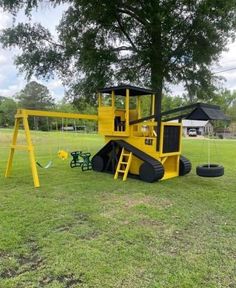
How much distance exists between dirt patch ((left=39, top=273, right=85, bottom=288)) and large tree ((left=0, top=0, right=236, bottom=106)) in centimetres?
792

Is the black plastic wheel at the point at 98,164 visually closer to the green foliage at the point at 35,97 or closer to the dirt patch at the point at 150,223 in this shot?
the dirt patch at the point at 150,223

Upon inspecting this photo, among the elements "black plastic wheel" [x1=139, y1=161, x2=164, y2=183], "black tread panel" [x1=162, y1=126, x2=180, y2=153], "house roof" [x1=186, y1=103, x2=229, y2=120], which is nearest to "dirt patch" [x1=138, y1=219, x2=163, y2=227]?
"black plastic wheel" [x1=139, y1=161, x2=164, y2=183]

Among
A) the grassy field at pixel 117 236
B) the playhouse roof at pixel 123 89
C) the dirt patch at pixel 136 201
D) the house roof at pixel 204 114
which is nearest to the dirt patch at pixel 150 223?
→ the grassy field at pixel 117 236

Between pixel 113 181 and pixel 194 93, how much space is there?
24.2 ft

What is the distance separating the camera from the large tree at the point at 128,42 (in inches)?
366

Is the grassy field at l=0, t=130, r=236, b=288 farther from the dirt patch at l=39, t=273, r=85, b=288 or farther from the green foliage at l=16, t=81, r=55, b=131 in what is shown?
the green foliage at l=16, t=81, r=55, b=131

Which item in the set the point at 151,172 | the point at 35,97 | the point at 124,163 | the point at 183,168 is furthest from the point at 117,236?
the point at 35,97

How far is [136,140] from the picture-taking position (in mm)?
7656

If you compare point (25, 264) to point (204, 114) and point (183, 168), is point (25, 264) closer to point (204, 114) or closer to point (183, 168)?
point (204, 114)

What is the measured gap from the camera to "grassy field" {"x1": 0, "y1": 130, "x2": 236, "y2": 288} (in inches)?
104

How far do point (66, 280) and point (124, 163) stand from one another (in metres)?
5.21

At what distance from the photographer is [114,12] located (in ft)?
31.9

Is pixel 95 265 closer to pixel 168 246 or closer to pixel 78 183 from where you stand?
pixel 168 246

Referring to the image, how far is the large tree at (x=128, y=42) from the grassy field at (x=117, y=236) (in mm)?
5469
